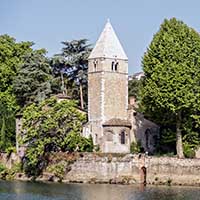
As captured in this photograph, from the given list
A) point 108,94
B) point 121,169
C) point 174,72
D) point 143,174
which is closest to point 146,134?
point 108,94

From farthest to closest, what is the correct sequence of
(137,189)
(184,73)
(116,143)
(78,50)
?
(78,50) < (116,143) < (184,73) < (137,189)

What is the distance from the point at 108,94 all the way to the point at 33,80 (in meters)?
15.0

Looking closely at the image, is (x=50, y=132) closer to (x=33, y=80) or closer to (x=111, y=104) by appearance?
(x=111, y=104)

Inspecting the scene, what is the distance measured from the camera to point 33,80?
80.1m

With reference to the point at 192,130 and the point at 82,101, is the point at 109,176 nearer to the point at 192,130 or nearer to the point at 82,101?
the point at 192,130

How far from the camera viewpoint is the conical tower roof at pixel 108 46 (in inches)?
2665

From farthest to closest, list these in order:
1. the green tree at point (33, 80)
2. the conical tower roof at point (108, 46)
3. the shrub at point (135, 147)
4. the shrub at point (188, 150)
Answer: the green tree at point (33, 80), the conical tower roof at point (108, 46), the shrub at point (135, 147), the shrub at point (188, 150)

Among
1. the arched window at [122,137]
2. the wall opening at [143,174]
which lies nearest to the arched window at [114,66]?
the arched window at [122,137]

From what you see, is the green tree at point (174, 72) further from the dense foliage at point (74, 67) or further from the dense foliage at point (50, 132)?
the dense foliage at point (74, 67)

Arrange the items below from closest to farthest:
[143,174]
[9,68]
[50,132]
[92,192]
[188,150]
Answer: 1. [92,192]
2. [143,174]
3. [188,150]
4. [50,132]
5. [9,68]

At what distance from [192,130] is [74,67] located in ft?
68.0

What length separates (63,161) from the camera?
63219 mm

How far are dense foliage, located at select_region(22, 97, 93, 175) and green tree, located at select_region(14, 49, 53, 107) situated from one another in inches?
516

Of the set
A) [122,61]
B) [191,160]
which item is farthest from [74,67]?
[191,160]
